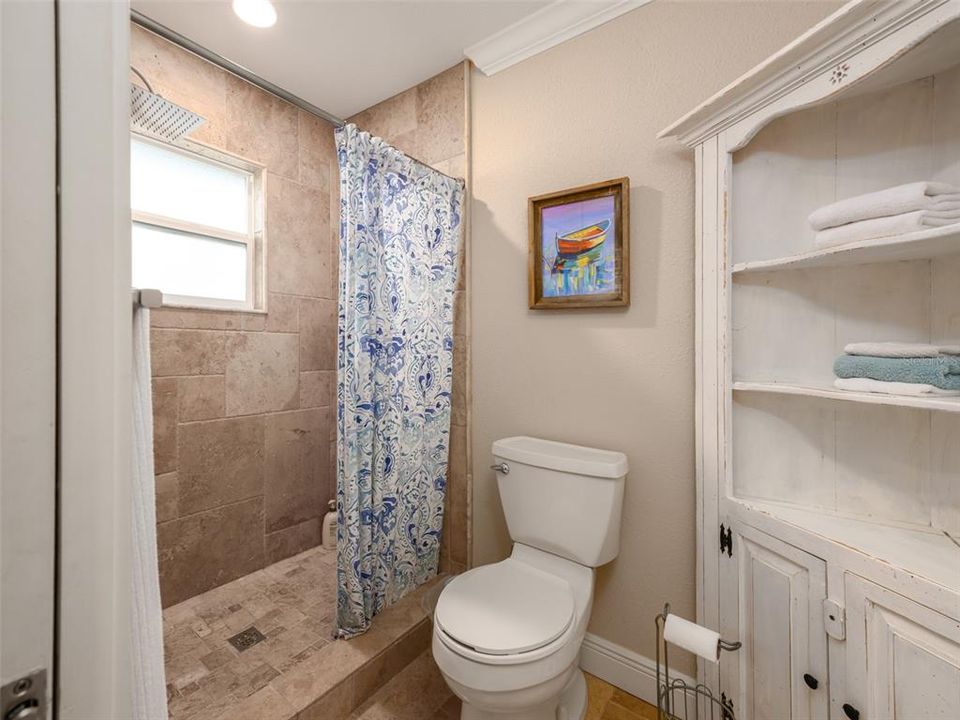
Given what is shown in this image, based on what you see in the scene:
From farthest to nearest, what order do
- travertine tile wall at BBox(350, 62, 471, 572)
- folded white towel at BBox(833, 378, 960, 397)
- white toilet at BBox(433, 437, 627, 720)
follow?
travertine tile wall at BBox(350, 62, 471, 572) < white toilet at BBox(433, 437, 627, 720) < folded white towel at BBox(833, 378, 960, 397)

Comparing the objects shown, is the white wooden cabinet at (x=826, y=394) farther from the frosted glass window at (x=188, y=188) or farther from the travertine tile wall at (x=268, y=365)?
the frosted glass window at (x=188, y=188)

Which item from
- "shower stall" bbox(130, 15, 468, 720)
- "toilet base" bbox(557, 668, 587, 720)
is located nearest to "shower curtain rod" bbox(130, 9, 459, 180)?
"shower stall" bbox(130, 15, 468, 720)

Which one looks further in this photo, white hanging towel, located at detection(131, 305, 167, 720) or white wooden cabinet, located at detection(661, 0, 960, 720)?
white wooden cabinet, located at detection(661, 0, 960, 720)

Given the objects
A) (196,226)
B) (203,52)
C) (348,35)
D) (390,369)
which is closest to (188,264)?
(196,226)

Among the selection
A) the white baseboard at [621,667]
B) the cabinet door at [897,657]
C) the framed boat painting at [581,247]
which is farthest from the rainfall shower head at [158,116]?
the white baseboard at [621,667]

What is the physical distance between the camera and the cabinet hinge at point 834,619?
3.06 feet

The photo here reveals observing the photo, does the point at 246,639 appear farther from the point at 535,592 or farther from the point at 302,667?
the point at 535,592

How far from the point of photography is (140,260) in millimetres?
1727

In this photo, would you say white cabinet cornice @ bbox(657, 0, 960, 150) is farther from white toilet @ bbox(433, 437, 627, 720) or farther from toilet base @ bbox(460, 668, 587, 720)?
toilet base @ bbox(460, 668, 587, 720)

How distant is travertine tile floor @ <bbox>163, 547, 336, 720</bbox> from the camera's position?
4.31 feet

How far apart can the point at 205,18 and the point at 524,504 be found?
227cm

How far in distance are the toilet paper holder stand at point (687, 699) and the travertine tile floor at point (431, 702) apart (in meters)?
0.09

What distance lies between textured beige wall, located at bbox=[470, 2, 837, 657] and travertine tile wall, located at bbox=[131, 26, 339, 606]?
39.6 inches

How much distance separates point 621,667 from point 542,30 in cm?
243
